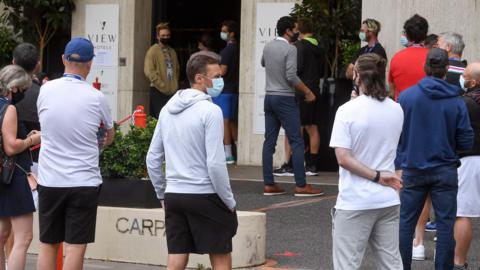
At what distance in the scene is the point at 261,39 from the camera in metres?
15.9

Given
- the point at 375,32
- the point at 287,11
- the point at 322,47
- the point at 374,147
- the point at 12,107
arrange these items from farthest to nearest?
1. the point at 287,11
2. the point at 322,47
3. the point at 375,32
4. the point at 12,107
5. the point at 374,147

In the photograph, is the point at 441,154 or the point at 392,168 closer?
the point at 392,168

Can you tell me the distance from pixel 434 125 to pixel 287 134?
185 inches

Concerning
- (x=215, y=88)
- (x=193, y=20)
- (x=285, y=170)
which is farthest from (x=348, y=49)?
(x=215, y=88)

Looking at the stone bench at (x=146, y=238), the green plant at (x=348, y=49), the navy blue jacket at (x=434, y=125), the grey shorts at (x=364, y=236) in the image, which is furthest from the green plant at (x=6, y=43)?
the grey shorts at (x=364, y=236)

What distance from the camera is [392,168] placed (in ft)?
23.6

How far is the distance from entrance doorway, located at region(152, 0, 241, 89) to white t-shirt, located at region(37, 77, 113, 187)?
10701 mm

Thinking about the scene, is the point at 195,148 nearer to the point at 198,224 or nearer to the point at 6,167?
the point at 198,224

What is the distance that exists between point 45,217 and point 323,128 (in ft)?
26.5

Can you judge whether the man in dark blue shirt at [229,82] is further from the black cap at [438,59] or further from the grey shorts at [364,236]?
the grey shorts at [364,236]

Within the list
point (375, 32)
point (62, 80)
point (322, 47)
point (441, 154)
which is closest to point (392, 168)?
point (441, 154)

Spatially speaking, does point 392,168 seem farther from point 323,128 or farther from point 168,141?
point 323,128

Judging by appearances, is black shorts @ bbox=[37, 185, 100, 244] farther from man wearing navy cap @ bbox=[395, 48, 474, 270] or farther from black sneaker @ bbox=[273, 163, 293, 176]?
black sneaker @ bbox=[273, 163, 293, 176]

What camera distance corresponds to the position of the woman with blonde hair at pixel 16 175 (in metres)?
8.12
